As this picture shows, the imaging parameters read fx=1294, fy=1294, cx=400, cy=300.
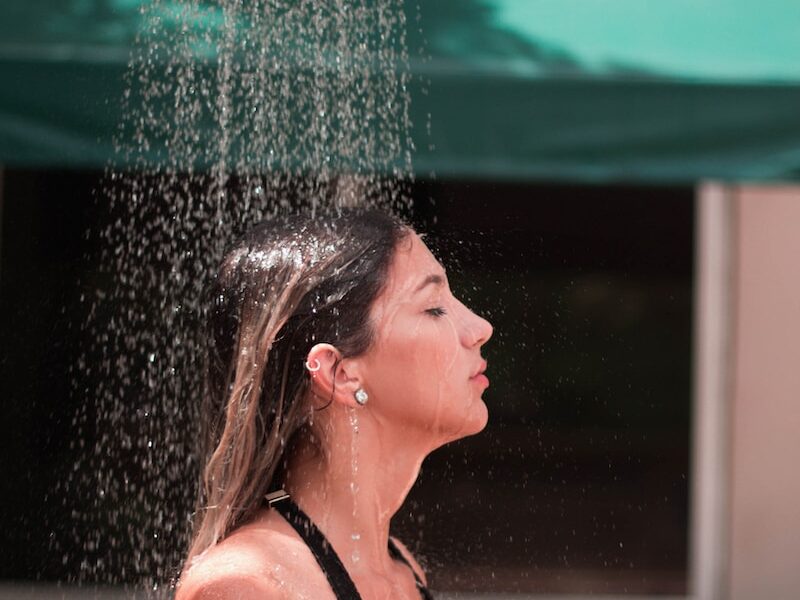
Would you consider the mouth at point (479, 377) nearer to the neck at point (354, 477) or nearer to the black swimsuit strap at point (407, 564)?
the neck at point (354, 477)

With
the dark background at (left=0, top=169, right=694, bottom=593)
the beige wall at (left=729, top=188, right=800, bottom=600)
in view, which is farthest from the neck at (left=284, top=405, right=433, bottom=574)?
the beige wall at (left=729, top=188, right=800, bottom=600)

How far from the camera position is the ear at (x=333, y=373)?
1.85 meters

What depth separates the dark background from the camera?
259 cm

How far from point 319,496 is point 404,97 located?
1614 millimetres

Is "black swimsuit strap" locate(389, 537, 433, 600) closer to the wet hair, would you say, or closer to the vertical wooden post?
the wet hair

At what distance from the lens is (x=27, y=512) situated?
3598mm

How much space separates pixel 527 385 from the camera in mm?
2887

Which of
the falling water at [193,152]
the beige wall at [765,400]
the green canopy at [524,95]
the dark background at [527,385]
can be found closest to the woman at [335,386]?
the dark background at [527,385]

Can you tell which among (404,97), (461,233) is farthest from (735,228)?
(461,233)

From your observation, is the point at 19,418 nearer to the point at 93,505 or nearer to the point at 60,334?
the point at 93,505

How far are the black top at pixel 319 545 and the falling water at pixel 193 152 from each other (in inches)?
47.0

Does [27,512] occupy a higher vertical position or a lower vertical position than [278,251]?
lower

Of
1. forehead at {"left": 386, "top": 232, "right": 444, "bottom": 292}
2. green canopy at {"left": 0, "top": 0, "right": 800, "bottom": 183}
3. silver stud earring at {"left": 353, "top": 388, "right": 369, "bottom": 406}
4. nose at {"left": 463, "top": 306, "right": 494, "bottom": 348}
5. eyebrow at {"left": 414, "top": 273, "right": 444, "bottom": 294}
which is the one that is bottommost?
silver stud earring at {"left": 353, "top": 388, "right": 369, "bottom": 406}

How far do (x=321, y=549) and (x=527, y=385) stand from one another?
1157 mm
